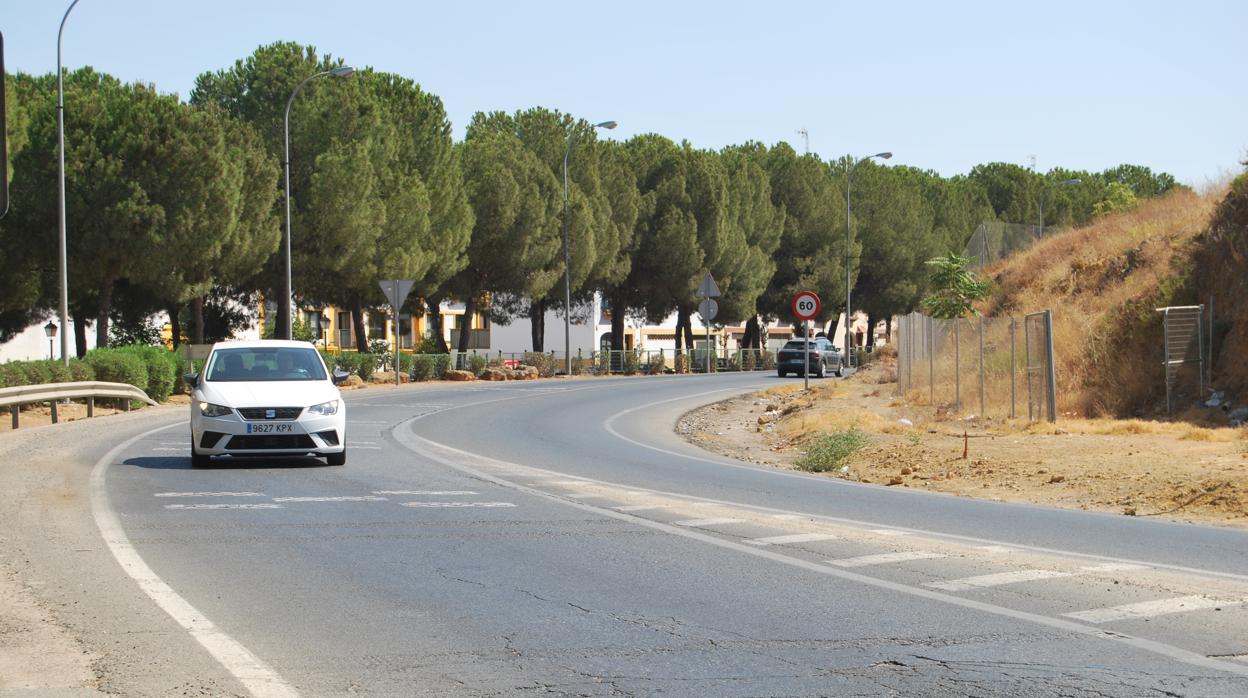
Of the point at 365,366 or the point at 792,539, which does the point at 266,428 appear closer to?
Result: the point at 792,539

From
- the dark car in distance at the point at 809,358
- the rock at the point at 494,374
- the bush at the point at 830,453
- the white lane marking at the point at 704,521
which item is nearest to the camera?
the white lane marking at the point at 704,521

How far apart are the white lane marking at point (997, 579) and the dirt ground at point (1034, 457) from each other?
4.62 meters

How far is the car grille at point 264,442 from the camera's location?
17.1 metres

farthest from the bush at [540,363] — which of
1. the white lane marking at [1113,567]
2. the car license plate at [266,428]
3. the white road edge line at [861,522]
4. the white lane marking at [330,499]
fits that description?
the white lane marking at [1113,567]

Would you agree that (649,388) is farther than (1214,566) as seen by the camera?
Yes

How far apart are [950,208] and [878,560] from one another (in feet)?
323

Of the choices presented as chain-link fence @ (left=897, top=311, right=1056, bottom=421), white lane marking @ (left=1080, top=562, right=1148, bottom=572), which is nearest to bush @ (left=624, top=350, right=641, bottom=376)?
chain-link fence @ (left=897, top=311, right=1056, bottom=421)

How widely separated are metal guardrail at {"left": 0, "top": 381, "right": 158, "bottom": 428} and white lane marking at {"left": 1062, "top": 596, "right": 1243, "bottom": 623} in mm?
21191

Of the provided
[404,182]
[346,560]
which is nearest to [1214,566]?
[346,560]

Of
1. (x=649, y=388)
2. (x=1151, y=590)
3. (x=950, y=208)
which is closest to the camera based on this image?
(x=1151, y=590)

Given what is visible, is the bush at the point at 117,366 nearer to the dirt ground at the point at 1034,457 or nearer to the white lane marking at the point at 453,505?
the dirt ground at the point at 1034,457

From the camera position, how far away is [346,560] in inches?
396

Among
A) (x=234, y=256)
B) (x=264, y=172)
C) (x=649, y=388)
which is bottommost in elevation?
(x=649, y=388)

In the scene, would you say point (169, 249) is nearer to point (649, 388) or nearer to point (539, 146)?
point (649, 388)
